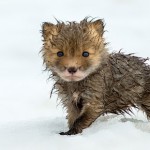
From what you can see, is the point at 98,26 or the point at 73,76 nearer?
the point at 73,76

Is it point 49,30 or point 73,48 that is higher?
point 49,30

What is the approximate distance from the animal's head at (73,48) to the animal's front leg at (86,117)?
0.43 metres

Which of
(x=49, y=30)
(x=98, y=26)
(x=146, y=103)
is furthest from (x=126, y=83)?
(x=49, y=30)

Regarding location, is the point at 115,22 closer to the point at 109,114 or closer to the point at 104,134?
the point at 109,114

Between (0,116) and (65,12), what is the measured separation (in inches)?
405

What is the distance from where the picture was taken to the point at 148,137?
7.80 meters

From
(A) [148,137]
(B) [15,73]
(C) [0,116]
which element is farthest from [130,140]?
(B) [15,73]

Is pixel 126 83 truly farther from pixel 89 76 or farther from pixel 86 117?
pixel 86 117

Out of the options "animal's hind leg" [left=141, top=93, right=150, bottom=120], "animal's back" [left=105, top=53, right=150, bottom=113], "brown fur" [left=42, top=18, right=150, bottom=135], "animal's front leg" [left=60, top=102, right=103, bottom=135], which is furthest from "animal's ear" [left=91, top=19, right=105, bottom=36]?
"animal's hind leg" [left=141, top=93, right=150, bottom=120]

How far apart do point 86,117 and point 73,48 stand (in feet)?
2.85

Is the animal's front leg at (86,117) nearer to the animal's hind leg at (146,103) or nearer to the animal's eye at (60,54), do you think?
the animal's eye at (60,54)

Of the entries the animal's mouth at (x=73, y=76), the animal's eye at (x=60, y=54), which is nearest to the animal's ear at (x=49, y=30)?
the animal's eye at (x=60, y=54)

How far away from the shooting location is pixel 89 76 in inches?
340

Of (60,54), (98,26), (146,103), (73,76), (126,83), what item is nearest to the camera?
(73,76)
